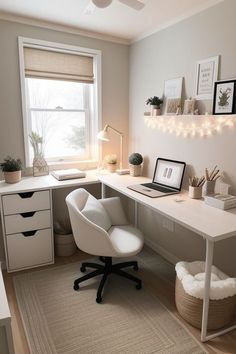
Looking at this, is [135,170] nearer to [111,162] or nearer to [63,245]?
[111,162]

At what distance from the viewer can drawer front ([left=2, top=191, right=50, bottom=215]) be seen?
2.30 metres

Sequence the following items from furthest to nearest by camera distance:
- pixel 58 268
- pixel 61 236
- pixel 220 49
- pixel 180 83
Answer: pixel 61 236 → pixel 58 268 → pixel 180 83 → pixel 220 49

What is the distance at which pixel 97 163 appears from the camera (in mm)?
3166

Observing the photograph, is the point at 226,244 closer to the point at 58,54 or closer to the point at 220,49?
the point at 220,49

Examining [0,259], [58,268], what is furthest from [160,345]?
[0,259]

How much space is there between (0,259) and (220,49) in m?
2.68

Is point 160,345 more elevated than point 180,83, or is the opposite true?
point 180,83

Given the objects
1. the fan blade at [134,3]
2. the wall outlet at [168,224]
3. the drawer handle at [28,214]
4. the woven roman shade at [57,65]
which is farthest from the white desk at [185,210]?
the fan blade at [134,3]

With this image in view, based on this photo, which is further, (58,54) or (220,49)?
(58,54)

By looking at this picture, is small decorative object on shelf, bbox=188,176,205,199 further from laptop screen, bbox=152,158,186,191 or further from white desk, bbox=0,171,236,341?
laptop screen, bbox=152,158,186,191

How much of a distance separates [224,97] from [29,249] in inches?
83.0

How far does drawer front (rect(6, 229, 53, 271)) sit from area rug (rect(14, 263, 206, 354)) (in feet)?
0.45

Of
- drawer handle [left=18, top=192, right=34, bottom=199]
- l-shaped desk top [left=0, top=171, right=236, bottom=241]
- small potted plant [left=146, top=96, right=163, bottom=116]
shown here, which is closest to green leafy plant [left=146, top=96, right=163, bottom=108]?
small potted plant [left=146, top=96, right=163, bottom=116]

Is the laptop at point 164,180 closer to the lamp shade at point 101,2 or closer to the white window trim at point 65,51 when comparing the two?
the white window trim at point 65,51
